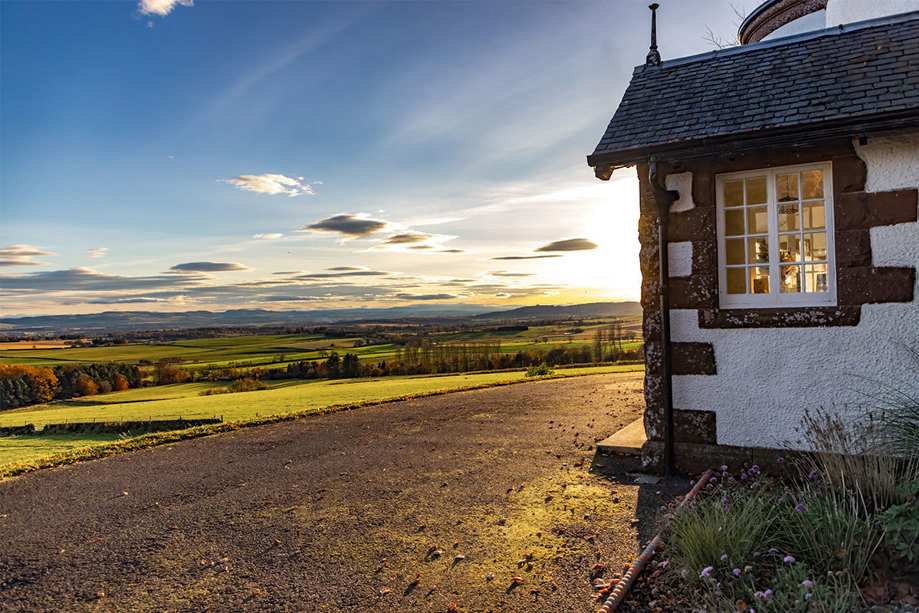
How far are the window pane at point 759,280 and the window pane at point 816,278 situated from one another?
18.0 inches

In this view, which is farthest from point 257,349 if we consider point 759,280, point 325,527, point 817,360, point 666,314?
point 817,360

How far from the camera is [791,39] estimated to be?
7.68m

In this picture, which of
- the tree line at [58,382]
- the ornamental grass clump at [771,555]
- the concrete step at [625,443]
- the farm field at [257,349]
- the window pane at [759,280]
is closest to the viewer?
the ornamental grass clump at [771,555]

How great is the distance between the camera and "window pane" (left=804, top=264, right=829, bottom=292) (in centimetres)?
704

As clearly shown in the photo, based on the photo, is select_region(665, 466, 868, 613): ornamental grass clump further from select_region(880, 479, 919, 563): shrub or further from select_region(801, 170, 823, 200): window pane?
select_region(801, 170, 823, 200): window pane

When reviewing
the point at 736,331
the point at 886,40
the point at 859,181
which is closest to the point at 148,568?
the point at 736,331

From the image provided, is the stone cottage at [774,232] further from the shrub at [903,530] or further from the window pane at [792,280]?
the shrub at [903,530]

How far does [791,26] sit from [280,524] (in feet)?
47.8

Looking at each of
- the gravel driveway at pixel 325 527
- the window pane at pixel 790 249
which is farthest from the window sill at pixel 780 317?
the gravel driveway at pixel 325 527

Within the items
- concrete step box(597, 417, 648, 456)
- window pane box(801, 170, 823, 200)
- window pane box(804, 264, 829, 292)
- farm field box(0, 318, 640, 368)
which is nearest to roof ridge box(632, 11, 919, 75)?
window pane box(801, 170, 823, 200)

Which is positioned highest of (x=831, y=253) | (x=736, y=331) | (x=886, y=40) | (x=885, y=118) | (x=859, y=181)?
(x=886, y=40)

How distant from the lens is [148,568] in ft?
15.8

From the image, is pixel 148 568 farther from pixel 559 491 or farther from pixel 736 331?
pixel 736 331

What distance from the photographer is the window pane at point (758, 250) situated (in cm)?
720
